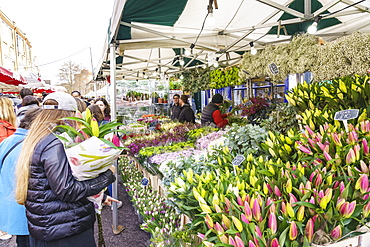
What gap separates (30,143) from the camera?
163cm

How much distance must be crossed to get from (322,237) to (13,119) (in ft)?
11.6

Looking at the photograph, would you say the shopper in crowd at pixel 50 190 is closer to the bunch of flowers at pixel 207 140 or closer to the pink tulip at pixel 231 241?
the pink tulip at pixel 231 241

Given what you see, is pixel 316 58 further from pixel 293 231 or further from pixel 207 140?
pixel 293 231

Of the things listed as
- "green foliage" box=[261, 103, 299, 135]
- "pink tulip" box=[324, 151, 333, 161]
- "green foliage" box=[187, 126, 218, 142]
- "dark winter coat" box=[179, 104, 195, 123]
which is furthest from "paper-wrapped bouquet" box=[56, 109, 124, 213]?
"dark winter coat" box=[179, 104, 195, 123]

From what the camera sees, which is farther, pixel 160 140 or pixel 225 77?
pixel 225 77

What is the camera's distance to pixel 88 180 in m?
1.63

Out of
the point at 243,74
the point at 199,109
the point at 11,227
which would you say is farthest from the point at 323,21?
the point at 199,109

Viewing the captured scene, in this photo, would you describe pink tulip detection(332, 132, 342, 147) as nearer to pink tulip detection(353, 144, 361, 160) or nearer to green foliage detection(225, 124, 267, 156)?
pink tulip detection(353, 144, 361, 160)

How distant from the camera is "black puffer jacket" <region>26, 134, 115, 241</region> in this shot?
1.53 meters

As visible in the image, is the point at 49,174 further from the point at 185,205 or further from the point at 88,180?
the point at 185,205

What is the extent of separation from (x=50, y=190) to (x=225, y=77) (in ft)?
19.7

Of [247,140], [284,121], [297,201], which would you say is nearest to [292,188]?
[297,201]

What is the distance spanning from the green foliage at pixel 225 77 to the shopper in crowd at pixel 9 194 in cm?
541

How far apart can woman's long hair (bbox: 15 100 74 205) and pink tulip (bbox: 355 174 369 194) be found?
5.43 ft
